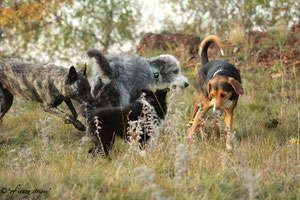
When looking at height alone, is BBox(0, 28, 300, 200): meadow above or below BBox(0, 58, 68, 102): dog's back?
below

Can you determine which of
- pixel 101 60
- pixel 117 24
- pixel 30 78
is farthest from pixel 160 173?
pixel 117 24

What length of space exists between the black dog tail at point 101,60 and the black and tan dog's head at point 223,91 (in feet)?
5.45

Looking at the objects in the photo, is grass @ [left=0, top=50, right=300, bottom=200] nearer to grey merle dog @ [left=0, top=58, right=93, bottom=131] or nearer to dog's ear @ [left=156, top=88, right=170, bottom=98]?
grey merle dog @ [left=0, top=58, right=93, bottom=131]

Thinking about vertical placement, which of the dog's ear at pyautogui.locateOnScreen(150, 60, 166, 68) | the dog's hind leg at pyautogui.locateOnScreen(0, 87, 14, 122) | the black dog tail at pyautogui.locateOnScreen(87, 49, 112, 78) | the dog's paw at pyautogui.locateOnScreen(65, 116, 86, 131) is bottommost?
the dog's paw at pyautogui.locateOnScreen(65, 116, 86, 131)

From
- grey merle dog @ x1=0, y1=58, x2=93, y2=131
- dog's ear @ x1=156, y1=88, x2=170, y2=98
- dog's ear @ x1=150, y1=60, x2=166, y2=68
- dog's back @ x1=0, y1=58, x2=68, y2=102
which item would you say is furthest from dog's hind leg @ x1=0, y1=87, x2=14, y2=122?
dog's ear @ x1=150, y1=60, x2=166, y2=68

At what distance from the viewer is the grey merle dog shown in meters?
5.98

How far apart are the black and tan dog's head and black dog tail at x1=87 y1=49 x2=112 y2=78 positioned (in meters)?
1.66

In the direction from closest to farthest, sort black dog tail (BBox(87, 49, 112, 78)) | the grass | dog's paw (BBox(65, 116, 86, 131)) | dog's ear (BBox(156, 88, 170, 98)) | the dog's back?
the grass < black dog tail (BBox(87, 49, 112, 78)) < dog's ear (BBox(156, 88, 170, 98)) < dog's paw (BBox(65, 116, 86, 131)) < the dog's back

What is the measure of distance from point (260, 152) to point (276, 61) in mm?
6434

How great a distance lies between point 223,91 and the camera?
5359mm

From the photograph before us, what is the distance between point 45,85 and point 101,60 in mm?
1157

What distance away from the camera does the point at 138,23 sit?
14469 mm

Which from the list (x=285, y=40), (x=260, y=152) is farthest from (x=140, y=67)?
(x=285, y=40)

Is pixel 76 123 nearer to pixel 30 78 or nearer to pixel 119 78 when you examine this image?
pixel 119 78
